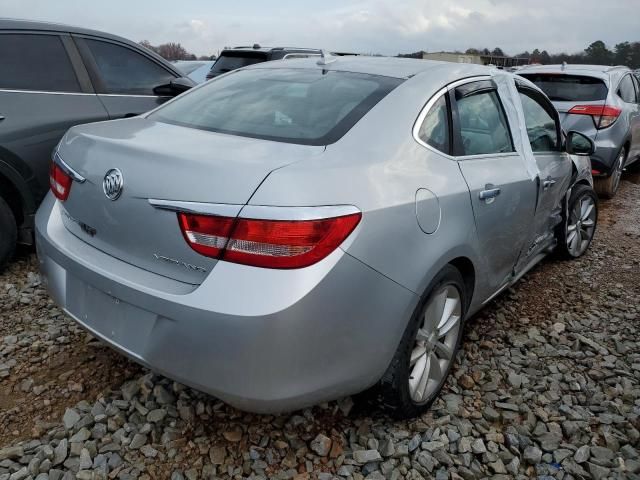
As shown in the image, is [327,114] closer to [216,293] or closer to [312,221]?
[312,221]

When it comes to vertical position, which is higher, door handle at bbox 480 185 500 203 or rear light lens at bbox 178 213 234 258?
door handle at bbox 480 185 500 203

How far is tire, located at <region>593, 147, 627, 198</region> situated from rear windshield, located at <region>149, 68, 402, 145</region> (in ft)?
16.0

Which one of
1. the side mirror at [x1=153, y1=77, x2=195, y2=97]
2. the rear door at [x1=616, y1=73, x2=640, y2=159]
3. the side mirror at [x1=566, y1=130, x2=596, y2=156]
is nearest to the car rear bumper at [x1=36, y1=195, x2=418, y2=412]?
the side mirror at [x1=566, y1=130, x2=596, y2=156]

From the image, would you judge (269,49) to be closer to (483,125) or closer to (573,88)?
(573,88)

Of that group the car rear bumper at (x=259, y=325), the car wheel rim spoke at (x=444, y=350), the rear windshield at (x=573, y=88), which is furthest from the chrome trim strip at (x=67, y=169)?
the rear windshield at (x=573, y=88)

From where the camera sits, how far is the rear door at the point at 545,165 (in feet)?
10.3

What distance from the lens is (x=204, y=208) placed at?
1.61 m

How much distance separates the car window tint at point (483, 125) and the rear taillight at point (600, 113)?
3607mm

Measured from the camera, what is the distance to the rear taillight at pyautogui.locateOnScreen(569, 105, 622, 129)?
5812 millimetres

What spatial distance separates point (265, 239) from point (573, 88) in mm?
5643

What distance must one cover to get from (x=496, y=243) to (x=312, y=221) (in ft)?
4.35

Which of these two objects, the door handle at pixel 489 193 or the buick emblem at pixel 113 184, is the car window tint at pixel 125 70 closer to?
the buick emblem at pixel 113 184

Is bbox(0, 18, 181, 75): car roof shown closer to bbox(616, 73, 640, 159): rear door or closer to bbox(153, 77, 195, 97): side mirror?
bbox(153, 77, 195, 97): side mirror

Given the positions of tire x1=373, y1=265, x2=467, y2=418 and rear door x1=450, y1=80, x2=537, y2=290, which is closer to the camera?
tire x1=373, y1=265, x2=467, y2=418
